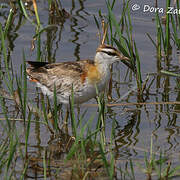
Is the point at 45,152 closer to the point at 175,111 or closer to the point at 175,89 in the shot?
the point at 175,111

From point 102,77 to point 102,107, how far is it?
151cm

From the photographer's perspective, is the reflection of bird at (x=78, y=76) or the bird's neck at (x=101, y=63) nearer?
the reflection of bird at (x=78, y=76)

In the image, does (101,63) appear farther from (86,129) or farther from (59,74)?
(86,129)

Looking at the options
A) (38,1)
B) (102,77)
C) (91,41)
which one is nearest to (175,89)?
(102,77)

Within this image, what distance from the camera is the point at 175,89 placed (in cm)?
979

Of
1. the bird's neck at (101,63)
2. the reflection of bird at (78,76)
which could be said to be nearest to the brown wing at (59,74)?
the reflection of bird at (78,76)

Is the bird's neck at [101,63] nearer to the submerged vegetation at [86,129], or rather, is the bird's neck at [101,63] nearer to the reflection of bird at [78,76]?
the reflection of bird at [78,76]

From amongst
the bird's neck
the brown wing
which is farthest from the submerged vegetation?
the bird's neck

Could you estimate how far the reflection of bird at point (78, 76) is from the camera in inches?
335

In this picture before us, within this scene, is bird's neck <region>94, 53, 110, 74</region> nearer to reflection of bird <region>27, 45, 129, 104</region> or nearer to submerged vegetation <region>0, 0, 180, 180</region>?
reflection of bird <region>27, 45, 129, 104</region>

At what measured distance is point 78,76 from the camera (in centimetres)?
858

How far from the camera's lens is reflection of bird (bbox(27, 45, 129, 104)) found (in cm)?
850

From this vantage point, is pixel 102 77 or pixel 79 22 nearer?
pixel 102 77

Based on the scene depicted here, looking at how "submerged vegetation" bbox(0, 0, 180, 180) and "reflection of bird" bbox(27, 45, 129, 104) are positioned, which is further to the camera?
"reflection of bird" bbox(27, 45, 129, 104)
